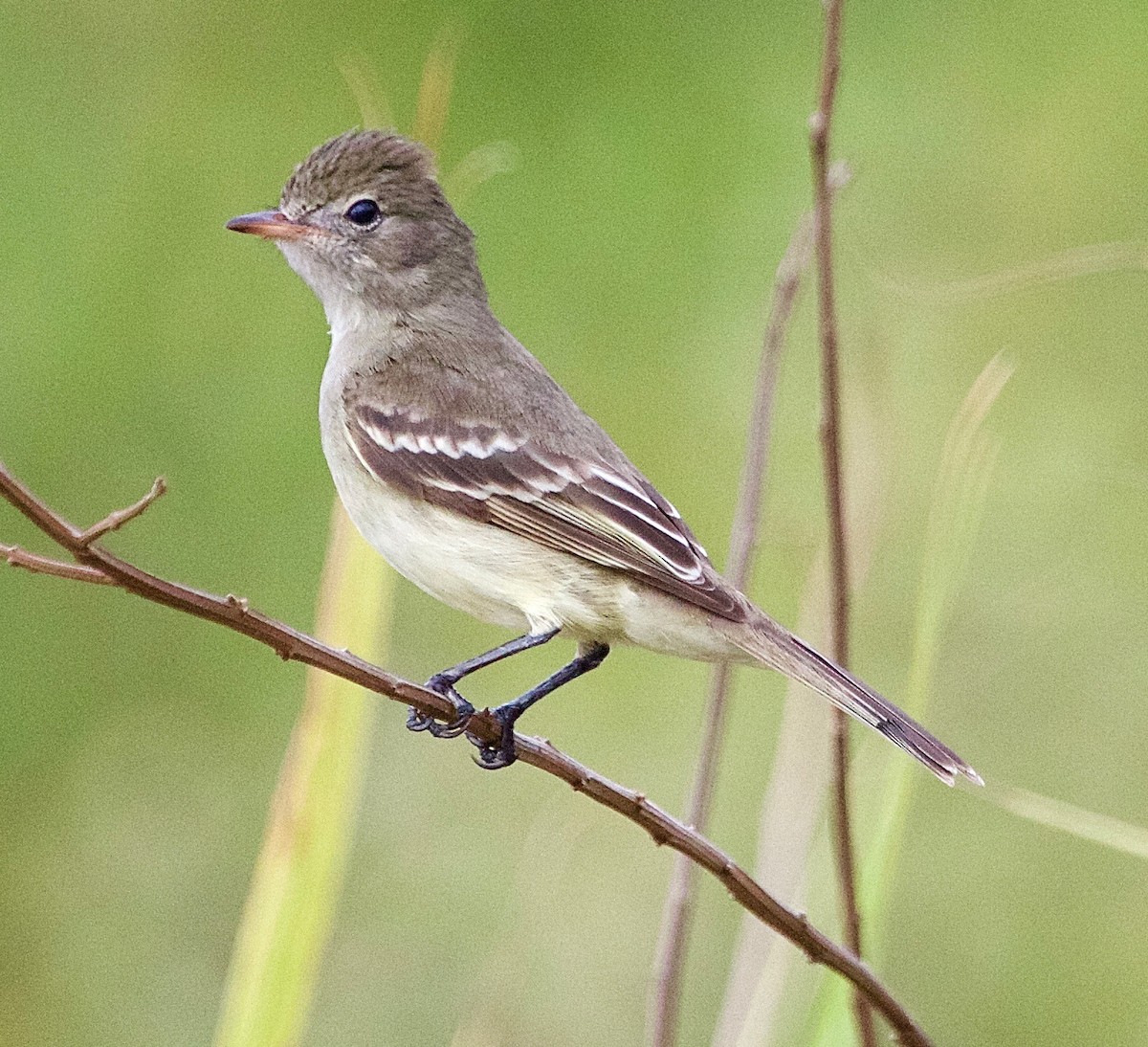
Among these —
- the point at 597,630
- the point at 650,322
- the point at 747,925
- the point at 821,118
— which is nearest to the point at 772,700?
the point at 650,322

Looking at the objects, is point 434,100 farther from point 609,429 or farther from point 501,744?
point 609,429

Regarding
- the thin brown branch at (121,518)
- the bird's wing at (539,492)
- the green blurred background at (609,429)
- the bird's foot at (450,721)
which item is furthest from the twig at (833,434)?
the green blurred background at (609,429)

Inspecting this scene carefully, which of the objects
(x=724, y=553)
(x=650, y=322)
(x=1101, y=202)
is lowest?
(x=724, y=553)

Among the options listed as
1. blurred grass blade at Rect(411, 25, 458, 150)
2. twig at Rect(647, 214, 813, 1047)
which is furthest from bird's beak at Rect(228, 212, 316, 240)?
twig at Rect(647, 214, 813, 1047)

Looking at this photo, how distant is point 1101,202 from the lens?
6.24 m

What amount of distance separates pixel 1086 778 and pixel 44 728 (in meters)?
3.34

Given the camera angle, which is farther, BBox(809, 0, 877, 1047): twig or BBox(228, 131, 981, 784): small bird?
BBox(228, 131, 981, 784): small bird

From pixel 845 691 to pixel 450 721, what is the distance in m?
0.73

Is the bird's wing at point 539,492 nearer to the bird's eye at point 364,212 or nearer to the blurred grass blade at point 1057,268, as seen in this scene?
the bird's eye at point 364,212

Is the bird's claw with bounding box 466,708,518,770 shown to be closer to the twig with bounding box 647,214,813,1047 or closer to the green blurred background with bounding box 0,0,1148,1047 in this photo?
the twig with bounding box 647,214,813,1047

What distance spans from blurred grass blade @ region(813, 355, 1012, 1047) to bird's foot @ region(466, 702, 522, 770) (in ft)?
1.99

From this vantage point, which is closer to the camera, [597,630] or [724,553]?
[597,630]

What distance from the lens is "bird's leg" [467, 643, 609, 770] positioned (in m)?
2.80

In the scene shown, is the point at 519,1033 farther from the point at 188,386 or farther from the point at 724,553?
the point at 188,386
